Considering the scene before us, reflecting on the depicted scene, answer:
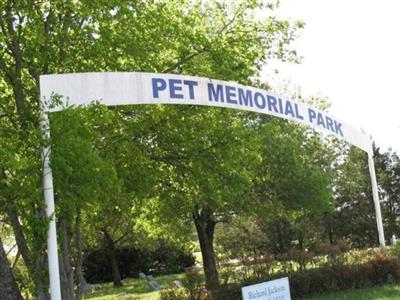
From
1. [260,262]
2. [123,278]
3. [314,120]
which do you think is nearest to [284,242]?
[123,278]

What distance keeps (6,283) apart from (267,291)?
4.32 metres

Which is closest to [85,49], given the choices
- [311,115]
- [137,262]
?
[311,115]

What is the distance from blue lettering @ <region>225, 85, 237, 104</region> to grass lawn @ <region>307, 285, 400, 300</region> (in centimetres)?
648

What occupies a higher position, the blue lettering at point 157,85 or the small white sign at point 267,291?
the blue lettering at point 157,85

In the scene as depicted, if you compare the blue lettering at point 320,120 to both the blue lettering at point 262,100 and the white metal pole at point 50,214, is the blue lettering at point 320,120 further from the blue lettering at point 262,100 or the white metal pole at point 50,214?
the white metal pole at point 50,214

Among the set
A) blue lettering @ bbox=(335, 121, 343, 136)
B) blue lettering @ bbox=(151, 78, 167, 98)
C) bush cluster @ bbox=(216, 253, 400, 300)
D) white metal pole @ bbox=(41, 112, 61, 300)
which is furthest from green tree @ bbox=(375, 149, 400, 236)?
white metal pole @ bbox=(41, 112, 61, 300)

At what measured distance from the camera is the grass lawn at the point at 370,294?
14.0m

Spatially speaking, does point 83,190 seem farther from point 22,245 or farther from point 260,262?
point 260,262

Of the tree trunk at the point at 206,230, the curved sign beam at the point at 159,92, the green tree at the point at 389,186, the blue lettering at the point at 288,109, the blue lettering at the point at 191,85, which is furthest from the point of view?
the green tree at the point at 389,186

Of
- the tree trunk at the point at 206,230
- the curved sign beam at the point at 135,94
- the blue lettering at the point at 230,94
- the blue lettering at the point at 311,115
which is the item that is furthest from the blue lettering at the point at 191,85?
the tree trunk at the point at 206,230

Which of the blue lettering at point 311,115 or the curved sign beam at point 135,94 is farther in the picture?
the blue lettering at point 311,115

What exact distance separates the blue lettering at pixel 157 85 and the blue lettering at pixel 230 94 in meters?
1.40

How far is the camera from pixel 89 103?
854 cm

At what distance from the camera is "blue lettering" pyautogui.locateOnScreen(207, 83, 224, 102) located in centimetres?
1006
